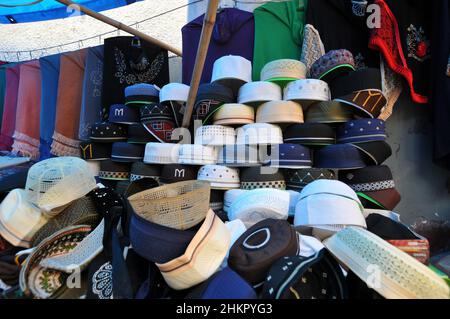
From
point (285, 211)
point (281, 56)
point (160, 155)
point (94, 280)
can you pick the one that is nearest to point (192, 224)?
point (94, 280)

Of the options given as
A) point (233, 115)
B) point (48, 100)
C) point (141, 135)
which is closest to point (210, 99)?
point (233, 115)

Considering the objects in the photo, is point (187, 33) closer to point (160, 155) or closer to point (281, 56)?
point (281, 56)

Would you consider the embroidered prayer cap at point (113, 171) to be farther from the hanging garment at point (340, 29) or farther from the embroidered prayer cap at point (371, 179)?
the hanging garment at point (340, 29)

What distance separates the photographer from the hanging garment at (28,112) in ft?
4.35

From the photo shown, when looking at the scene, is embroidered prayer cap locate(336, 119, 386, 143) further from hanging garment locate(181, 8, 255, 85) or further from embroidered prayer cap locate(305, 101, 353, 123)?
hanging garment locate(181, 8, 255, 85)

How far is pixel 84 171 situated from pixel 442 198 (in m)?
1.32

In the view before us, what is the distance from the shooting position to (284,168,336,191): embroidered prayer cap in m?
0.70

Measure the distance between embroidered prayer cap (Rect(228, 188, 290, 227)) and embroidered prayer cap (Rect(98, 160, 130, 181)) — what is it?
1.85 feet

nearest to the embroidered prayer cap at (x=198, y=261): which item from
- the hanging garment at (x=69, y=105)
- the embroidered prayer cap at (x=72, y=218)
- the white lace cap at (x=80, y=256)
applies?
the white lace cap at (x=80, y=256)

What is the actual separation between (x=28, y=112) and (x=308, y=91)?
1.43 metres

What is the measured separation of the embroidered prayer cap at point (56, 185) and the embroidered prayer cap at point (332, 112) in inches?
26.0

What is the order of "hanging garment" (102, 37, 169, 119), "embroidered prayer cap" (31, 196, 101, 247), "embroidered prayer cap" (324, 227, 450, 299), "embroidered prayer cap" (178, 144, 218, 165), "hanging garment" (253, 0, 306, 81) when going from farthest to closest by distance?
"hanging garment" (102, 37, 169, 119), "hanging garment" (253, 0, 306, 81), "embroidered prayer cap" (178, 144, 218, 165), "embroidered prayer cap" (31, 196, 101, 247), "embroidered prayer cap" (324, 227, 450, 299)

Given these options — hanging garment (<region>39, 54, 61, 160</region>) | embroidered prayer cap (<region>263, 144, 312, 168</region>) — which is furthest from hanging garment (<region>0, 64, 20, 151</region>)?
embroidered prayer cap (<region>263, 144, 312, 168</region>)

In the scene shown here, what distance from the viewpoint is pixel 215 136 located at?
0.81 metres
